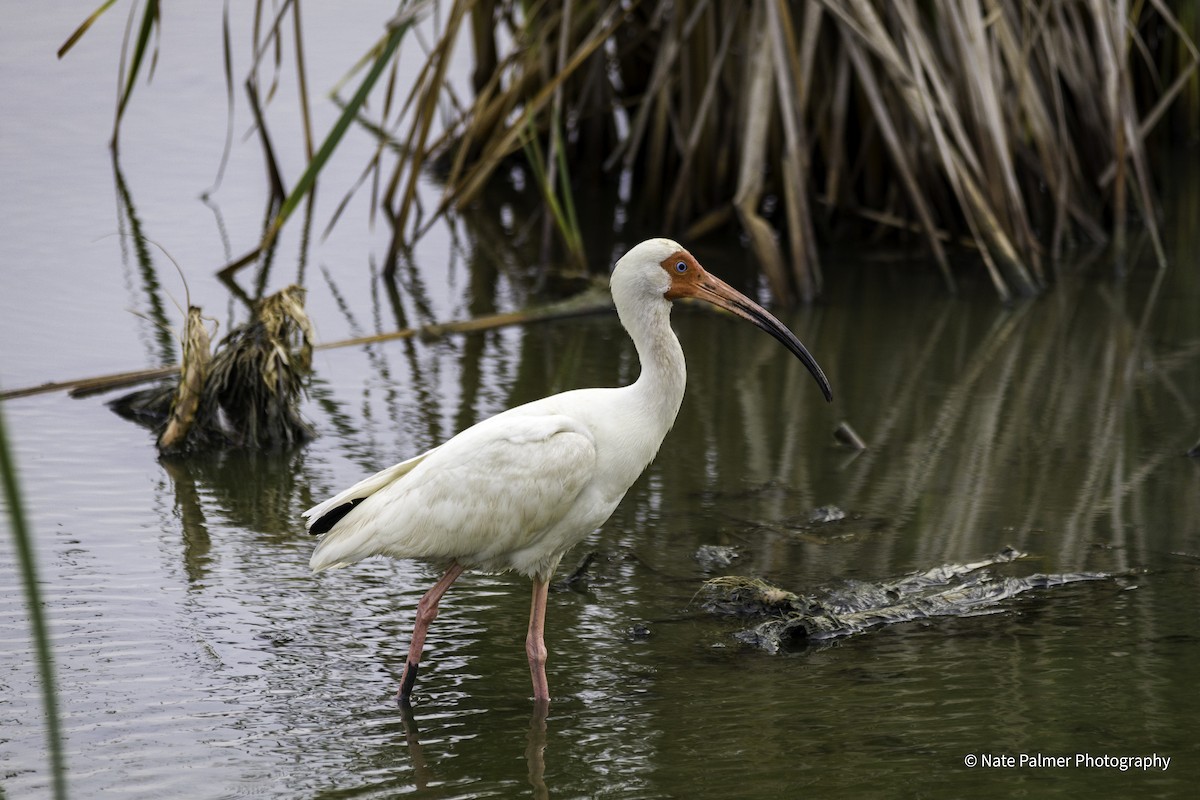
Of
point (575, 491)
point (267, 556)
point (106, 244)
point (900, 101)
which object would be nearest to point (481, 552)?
point (575, 491)

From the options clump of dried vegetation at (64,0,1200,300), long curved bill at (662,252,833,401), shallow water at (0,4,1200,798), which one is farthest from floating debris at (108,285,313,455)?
long curved bill at (662,252,833,401)

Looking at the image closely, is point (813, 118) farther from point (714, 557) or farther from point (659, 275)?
point (659, 275)

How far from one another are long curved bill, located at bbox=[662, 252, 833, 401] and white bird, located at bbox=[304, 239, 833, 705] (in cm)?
2

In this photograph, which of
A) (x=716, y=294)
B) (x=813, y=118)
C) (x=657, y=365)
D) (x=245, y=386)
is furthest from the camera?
(x=813, y=118)

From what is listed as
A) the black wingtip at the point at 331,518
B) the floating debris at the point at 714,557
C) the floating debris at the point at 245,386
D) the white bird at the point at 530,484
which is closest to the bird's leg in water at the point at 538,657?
the white bird at the point at 530,484

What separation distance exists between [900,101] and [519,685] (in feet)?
19.9

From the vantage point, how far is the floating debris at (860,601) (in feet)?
16.8

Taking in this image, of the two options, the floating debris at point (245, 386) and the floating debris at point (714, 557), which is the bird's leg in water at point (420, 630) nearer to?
the floating debris at point (714, 557)

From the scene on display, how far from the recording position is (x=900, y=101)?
9.70 meters

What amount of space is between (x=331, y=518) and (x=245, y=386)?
6.97 ft

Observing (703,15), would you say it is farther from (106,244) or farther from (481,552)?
(481,552)

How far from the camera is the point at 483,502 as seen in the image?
15.9 ft

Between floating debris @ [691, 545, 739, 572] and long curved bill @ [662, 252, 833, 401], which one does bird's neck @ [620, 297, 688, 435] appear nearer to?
long curved bill @ [662, 252, 833, 401]

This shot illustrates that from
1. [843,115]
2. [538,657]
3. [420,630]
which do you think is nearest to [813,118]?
[843,115]
